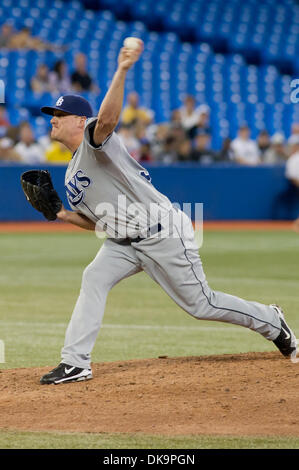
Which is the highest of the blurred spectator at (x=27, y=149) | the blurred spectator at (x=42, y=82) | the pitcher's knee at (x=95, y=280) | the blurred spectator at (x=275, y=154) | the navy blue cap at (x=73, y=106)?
the navy blue cap at (x=73, y=106)

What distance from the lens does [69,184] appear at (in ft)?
18.6

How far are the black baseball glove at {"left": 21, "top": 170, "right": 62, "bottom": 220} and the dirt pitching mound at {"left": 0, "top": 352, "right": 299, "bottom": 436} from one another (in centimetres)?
109

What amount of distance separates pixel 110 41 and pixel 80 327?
1786cm

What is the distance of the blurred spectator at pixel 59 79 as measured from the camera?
63.1ft

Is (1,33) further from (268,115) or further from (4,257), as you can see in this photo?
(4,257)

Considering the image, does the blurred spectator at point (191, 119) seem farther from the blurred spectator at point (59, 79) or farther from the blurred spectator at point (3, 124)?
the blurred spectator at point (3, 124)

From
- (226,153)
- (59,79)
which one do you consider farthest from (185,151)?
(59,79)

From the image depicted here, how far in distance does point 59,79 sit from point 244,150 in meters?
4.14

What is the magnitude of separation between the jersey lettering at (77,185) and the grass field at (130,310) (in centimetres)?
152

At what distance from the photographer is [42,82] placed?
1945 cm

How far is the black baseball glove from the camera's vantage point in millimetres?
5844

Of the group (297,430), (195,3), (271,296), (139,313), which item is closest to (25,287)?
(139,313)

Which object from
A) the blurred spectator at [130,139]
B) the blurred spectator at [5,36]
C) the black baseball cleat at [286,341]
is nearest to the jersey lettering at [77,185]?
the black baseball cleat at [286,341]

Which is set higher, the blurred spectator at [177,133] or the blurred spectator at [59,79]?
the blurred spectator at [59,79]
